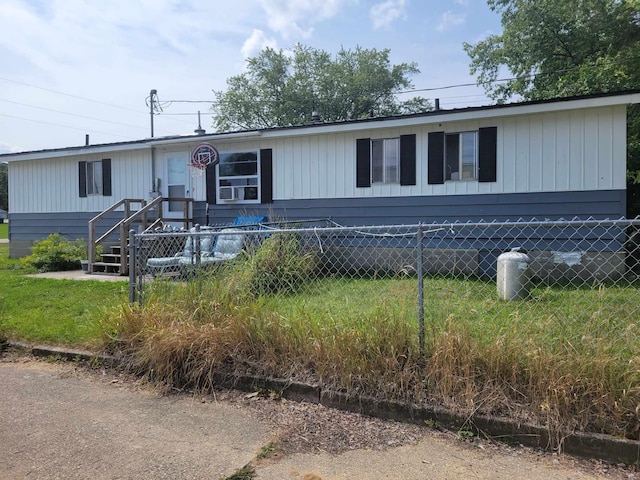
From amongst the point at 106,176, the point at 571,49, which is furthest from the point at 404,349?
the point at 571,49

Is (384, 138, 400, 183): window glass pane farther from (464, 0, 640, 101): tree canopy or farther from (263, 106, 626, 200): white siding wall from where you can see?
(464, 0, 640, 101): tree canopy

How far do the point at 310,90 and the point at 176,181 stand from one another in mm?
28877

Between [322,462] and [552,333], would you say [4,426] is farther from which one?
[552,333]

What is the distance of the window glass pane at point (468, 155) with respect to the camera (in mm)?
9867

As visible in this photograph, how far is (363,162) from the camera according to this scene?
1076 cm

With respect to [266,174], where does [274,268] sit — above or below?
below

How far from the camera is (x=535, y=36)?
1808 centimetres

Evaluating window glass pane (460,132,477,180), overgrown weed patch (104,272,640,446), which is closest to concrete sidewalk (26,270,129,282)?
overgrown weed patch (104,272,640,446)

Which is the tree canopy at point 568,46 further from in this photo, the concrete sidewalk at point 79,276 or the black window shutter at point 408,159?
the concrete sidewalk at point 79,276

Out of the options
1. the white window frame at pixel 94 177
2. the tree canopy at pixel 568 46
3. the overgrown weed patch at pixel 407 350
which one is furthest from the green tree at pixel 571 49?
the white window frame at pixel 94 177

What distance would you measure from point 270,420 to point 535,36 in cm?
1892

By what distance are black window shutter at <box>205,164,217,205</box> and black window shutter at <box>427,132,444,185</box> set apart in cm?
553

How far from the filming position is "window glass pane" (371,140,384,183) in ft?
35.1

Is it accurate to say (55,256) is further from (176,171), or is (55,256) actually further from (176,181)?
(176,171)
